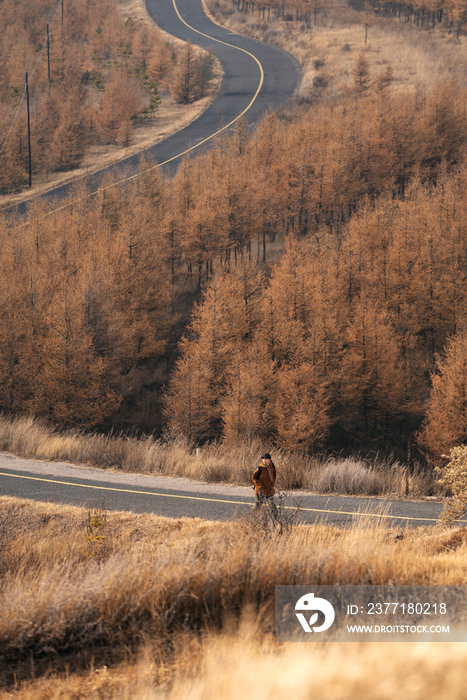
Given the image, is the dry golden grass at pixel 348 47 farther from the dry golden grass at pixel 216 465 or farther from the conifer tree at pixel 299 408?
the dry golden grass at pixel 216 465

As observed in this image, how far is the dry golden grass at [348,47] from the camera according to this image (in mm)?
75875

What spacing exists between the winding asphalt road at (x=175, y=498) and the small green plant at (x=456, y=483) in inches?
67.1

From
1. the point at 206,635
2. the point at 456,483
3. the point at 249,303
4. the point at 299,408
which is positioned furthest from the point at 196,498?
the point at 249,303

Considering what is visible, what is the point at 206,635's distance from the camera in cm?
461

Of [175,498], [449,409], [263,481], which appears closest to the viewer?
[263,481]

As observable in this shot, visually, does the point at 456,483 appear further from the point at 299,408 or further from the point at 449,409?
the point at 449,409

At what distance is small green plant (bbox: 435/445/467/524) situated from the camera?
30.3 ft

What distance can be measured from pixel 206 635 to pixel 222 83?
275ft

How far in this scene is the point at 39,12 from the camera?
101125 mm

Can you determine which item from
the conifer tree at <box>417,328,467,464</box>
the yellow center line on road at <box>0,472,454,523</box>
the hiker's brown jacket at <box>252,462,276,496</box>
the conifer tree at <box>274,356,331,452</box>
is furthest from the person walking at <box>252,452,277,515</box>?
Result: the conifer tree at <box>417,328,467,464</box>

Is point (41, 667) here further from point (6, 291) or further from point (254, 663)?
point (6, 291)

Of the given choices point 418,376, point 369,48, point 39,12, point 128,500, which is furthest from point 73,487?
point 39,12

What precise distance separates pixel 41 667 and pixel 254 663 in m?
1.68

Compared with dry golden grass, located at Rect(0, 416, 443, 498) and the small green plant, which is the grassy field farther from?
dry golden grass, located at Rect(0, 416, 443, 498)
